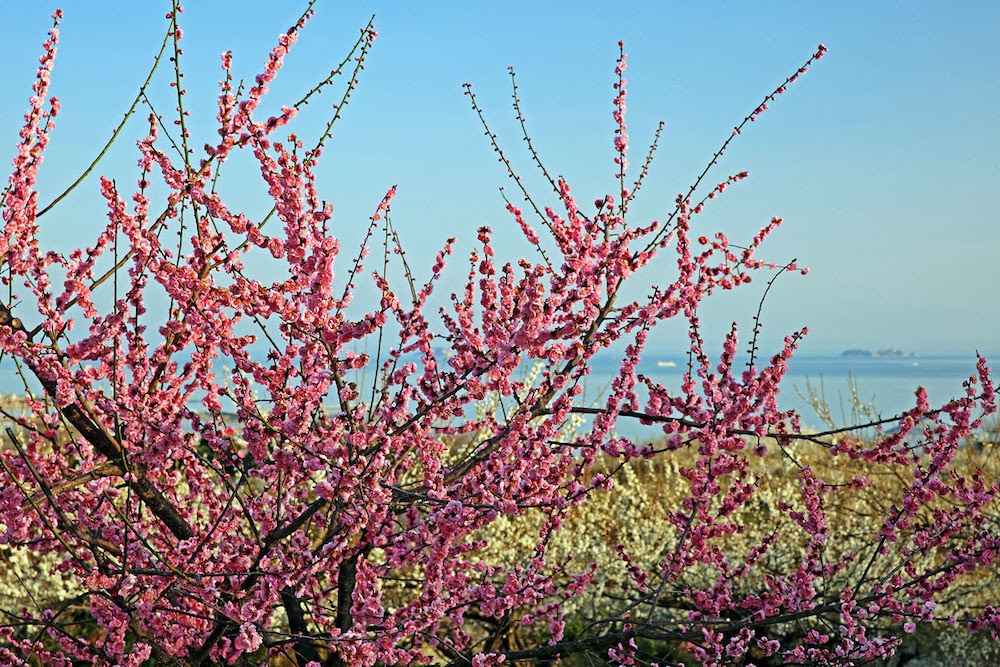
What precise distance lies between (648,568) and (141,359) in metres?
4.78

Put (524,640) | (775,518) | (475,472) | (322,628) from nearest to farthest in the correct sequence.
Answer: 1. (475,472)
2. (322,628)
3. (524,640)
4. (775,518)

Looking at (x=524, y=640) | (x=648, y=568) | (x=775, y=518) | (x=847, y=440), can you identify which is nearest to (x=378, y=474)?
(x=847, y=440)

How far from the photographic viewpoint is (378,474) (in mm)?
3057

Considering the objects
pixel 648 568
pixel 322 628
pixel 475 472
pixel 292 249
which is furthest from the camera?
pixel 648 568

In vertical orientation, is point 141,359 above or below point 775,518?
above

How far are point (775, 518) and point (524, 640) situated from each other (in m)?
2.64

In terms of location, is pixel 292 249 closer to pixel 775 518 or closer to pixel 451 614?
pixel 451 614

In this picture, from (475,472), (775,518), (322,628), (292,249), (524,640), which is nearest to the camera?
(292,249)

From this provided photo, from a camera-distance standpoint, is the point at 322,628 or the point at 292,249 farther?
the point at 322,628

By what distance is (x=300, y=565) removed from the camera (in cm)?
348

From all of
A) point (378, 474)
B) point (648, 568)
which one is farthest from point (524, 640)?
point (378, 474)

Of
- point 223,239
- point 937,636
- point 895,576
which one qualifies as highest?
point 223,239

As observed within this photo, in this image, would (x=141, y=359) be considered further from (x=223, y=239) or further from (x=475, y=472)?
(x=475, y=472)

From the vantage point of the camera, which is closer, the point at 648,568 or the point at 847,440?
the point at 847,440
